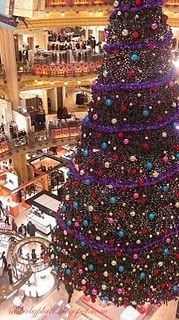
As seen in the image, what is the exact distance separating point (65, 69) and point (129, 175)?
42.6 ft

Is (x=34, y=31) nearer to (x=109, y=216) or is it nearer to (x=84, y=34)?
(x=84, y=34)

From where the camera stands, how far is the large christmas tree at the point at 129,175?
7555 mm

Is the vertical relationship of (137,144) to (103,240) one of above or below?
above

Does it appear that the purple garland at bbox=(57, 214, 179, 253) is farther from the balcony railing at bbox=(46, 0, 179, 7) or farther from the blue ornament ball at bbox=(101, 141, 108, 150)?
the balcony railing at bbox=(46, 0, 179, 7)

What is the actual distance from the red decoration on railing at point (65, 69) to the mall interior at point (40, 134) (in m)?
0.04

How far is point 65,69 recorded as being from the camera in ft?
66.0

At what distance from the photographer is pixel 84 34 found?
25.1m

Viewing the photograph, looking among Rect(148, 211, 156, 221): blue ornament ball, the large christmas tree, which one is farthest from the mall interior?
Rect(148, 211, 156, 221): blue ornament ball

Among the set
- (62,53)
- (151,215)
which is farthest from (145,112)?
(62,53)

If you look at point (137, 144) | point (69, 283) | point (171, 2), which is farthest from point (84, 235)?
point (171, 2)

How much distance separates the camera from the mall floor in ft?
39.8

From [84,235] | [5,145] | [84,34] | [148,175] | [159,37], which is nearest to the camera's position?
[159,37]

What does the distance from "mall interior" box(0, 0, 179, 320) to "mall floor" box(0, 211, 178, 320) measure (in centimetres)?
3

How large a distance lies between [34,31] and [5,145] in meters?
7.83
